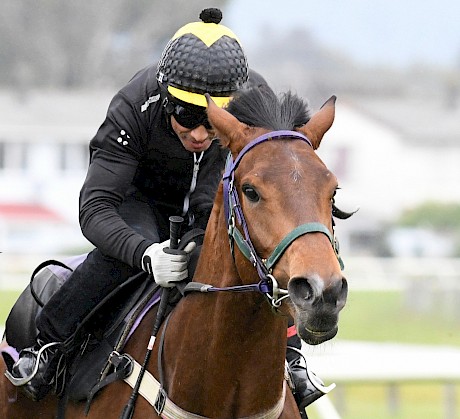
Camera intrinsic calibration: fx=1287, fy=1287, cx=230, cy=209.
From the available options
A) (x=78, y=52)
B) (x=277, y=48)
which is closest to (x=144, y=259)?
(x=78, y=52)

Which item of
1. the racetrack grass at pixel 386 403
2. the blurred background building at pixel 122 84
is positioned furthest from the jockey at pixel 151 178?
the blurred background building at pixel 122 84

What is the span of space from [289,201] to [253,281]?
42cm

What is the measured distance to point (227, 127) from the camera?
475 cm

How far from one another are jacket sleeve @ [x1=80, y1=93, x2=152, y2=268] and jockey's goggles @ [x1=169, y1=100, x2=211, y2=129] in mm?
205

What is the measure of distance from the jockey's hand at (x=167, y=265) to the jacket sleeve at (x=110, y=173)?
0.24 metres

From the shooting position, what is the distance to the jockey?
530 cm

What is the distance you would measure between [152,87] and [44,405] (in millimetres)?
1567

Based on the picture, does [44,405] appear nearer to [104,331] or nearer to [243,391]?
[104,331]

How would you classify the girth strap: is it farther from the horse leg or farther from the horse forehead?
the horse forehead

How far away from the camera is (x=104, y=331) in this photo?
5.68 m

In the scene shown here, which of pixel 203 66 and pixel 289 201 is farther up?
pixel 203 66

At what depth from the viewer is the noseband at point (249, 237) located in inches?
173

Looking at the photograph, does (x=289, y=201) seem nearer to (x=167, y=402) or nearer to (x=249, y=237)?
(x=249, y=237)

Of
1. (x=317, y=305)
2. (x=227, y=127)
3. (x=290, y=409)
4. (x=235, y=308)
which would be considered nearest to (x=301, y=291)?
(x=317, y=305)
